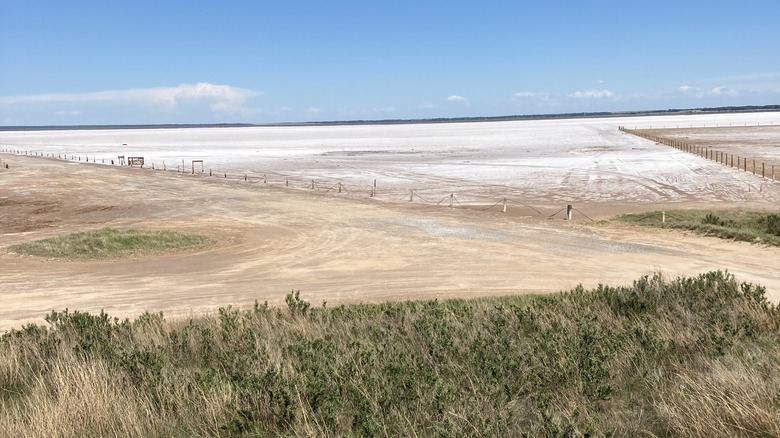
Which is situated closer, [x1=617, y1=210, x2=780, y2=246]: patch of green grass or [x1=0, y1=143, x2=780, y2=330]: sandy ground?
[x1=0, y1=143, x2=780, y2=330]: sandy ground

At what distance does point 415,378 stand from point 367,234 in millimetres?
19751

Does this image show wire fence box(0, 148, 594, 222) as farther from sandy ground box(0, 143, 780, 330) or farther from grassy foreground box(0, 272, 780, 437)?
grassy foreground box(0, 272, 780, 437)

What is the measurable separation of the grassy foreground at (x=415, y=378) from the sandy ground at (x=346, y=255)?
692 centimetres

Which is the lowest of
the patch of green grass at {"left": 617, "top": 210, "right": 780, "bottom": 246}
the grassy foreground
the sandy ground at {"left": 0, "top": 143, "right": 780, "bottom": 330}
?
the sandy ground at {"left": 0, "top": 143, "right": 780, "bottom": 330}

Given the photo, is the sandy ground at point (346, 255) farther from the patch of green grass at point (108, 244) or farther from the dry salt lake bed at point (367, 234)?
the patch of green grass at point (108, 244)

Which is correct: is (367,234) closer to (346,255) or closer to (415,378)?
(346,255)

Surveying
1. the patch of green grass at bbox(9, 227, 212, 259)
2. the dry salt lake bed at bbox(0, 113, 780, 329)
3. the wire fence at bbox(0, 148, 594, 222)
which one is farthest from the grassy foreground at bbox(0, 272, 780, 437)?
the wire fence at bbox(0, 148, 594, 222)

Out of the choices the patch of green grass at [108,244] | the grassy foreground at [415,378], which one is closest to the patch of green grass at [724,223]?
the grassy foreground at [415,378]

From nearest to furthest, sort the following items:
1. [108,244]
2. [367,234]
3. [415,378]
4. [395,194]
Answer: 1. [415,378]
2. [108,244]
3. [367,234]
4. [395,194]

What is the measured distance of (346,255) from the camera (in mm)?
21938

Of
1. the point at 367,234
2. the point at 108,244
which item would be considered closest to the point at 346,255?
the point at 367,234

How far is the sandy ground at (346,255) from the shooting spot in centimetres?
1706

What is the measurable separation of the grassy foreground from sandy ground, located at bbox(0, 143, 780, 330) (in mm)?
6923

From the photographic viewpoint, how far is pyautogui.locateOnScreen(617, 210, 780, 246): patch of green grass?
22703 mm
